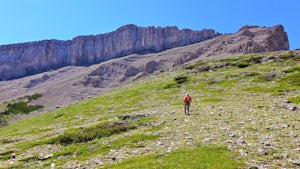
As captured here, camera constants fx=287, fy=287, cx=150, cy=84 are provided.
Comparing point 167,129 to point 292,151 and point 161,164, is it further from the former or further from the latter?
point 292,151

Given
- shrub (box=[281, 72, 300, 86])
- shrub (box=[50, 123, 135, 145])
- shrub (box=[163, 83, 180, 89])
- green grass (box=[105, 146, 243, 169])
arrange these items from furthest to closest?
shrub (box=[163, 83, 180, 89])
shrub (box=[281, 72, 300, 86])
shrub (box=[50, 123, 135, 145])
green grass (box=[105, 146, 243, 169])

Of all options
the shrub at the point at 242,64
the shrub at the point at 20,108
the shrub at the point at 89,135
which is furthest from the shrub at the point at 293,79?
the shrub at the point at 20,108

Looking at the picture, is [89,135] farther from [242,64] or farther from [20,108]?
[20,108]

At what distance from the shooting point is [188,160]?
1617 cm

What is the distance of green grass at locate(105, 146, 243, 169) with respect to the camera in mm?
15047

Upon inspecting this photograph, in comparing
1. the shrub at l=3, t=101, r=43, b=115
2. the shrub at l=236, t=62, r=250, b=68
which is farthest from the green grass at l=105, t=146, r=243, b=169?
the shrub at l=3, t=101, r=43, b=115

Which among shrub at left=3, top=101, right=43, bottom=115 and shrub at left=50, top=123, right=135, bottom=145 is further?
shrub at left=3, top=101, right=43, bottom=115

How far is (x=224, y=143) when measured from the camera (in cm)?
1848

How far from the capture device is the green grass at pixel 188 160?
49.4 feet

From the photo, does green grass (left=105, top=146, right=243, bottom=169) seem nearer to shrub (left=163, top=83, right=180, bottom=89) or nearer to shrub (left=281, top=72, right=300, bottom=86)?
shrub (left=281, top=72, right=300, bottom=86)

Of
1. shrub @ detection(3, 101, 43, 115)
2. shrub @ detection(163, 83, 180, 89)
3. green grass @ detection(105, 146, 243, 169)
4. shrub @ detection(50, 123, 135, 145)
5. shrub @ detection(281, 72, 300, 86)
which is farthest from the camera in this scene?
shrub @ detection(3, 101, 43, 115)

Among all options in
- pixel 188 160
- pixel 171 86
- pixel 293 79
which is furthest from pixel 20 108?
pixel 188 160

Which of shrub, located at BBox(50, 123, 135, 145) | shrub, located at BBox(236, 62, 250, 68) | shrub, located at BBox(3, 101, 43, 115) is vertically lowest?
shrub, located at BBox(3, 101, 43, 115)

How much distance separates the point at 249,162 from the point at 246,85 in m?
51.7
